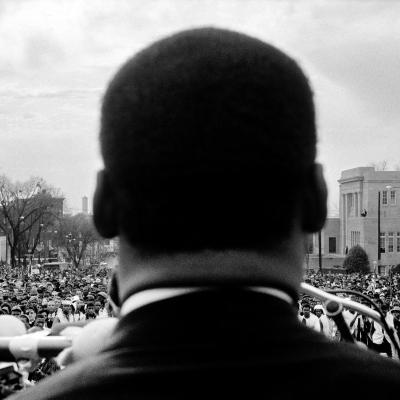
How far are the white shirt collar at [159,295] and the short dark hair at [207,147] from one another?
9 cm

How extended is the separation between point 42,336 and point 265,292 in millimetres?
574

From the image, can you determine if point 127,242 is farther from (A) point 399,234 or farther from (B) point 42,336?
(A) point 399,234

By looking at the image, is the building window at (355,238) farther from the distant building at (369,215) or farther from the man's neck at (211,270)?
the man's neck at (211,270)

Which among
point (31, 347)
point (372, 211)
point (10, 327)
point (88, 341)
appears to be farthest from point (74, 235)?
point (88, 341)

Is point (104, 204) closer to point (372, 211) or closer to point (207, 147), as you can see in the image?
point (207, 147)

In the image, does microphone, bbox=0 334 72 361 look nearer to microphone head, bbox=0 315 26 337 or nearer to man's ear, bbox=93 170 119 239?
microphone head, bbox=0 315 26 337

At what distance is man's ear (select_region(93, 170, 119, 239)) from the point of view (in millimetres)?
1462

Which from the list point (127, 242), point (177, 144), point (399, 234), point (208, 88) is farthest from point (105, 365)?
point (399, 234)

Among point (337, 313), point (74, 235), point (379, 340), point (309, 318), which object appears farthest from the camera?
point (74, 235)

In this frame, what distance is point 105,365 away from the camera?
1285 millimetres

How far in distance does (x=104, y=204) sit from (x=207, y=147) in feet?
0.82

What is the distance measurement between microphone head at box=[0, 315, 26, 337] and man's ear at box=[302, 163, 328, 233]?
27.8 inches

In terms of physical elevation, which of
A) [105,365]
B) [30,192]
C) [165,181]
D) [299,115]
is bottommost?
[105,365]

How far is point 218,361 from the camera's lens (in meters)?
1.25
